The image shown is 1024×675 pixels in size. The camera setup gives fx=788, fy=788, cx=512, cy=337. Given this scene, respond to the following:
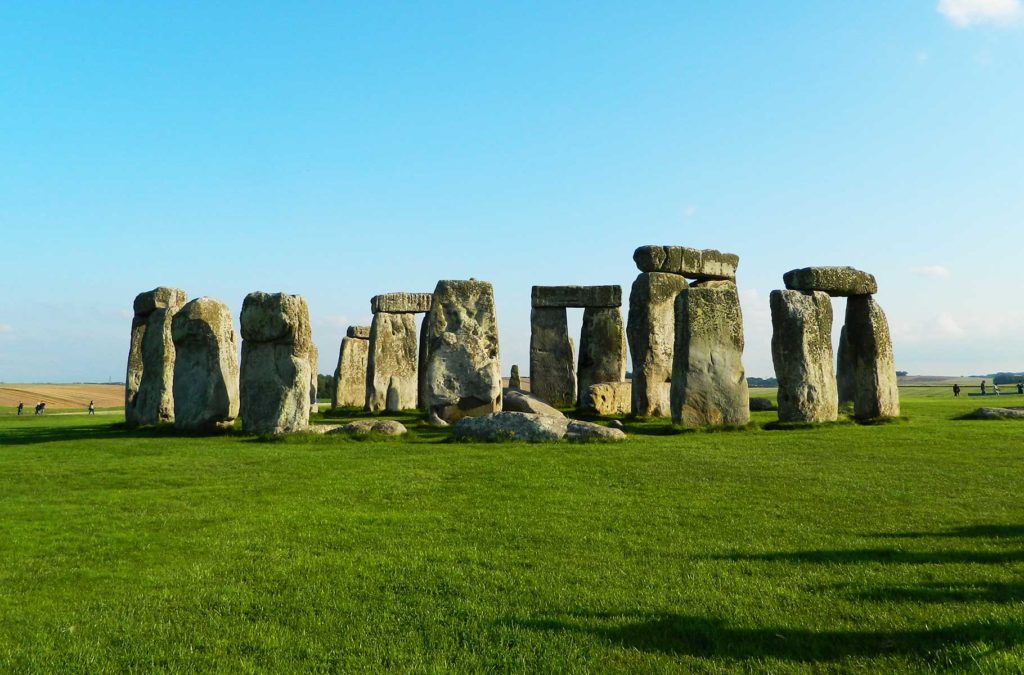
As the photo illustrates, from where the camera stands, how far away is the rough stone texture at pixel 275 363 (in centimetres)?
1495

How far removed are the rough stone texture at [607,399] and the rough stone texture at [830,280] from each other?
575 centimetres

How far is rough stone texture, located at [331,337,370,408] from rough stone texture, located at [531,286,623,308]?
625 centimetres

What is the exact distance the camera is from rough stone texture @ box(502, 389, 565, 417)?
1867 cm

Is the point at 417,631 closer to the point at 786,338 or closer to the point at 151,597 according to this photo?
the point at 151,597

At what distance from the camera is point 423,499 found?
8234 millimetres

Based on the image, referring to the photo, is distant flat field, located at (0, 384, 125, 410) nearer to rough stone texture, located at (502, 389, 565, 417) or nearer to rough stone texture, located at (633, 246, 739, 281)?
rough stone texture, located at (502, 389, 565, 417)

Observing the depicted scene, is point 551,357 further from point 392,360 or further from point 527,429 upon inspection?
point 527,429

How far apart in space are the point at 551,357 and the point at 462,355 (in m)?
9.15

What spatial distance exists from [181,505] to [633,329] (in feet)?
48.5

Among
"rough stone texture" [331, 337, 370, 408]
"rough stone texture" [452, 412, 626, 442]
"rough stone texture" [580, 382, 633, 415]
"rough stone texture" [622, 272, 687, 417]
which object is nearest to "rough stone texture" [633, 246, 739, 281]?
"rough stone texture" [622, 272, 687, 417]

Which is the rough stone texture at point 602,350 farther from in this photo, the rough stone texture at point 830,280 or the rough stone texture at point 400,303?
the rough stone texture at point 830,280

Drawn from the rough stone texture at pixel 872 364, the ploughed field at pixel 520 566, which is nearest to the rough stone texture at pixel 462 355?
the ploughed field at pixel 520 566

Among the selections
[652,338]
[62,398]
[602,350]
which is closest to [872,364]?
[652,338]

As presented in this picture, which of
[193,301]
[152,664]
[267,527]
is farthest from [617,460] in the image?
[193,301]
